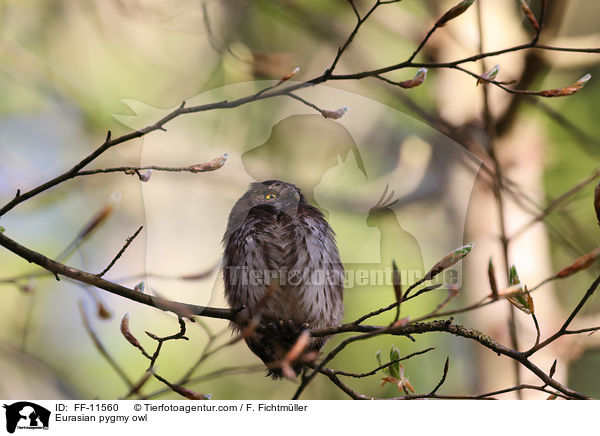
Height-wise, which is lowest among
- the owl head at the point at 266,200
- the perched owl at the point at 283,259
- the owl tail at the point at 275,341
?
the owl tail at the point at 275,341

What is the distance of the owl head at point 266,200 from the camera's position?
0.88 meters

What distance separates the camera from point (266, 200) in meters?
0.91

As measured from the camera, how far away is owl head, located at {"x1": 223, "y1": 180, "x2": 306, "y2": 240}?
2.90 ft

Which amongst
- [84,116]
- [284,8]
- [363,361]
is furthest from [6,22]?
[363,361]

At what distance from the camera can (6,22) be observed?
3.16 ft

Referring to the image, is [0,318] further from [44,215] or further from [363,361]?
[363,361]

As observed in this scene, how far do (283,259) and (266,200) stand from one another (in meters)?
0.11

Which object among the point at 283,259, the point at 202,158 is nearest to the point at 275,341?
the point at 283,259
